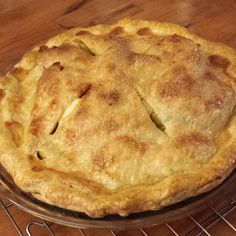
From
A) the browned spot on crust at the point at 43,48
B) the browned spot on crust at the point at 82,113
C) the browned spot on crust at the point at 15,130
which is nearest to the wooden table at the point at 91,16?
the browned spot on crust at the point at 43,48

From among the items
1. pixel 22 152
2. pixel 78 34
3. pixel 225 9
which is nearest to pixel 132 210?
pixel 22 152

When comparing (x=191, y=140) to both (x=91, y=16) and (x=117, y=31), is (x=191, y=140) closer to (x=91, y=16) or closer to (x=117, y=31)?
(x=117, y=31)

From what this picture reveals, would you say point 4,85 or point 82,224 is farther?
point 4,85

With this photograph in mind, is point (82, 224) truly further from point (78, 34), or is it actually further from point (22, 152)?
point (78, 34)

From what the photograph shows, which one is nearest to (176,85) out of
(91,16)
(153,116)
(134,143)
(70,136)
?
(153,116)

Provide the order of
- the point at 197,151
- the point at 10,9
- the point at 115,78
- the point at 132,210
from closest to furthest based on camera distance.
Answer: the point at 132,210 → the point at 197,151 → the point at 115,78 → the point at 10,9

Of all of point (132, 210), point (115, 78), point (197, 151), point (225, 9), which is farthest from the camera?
point (225, 9)
